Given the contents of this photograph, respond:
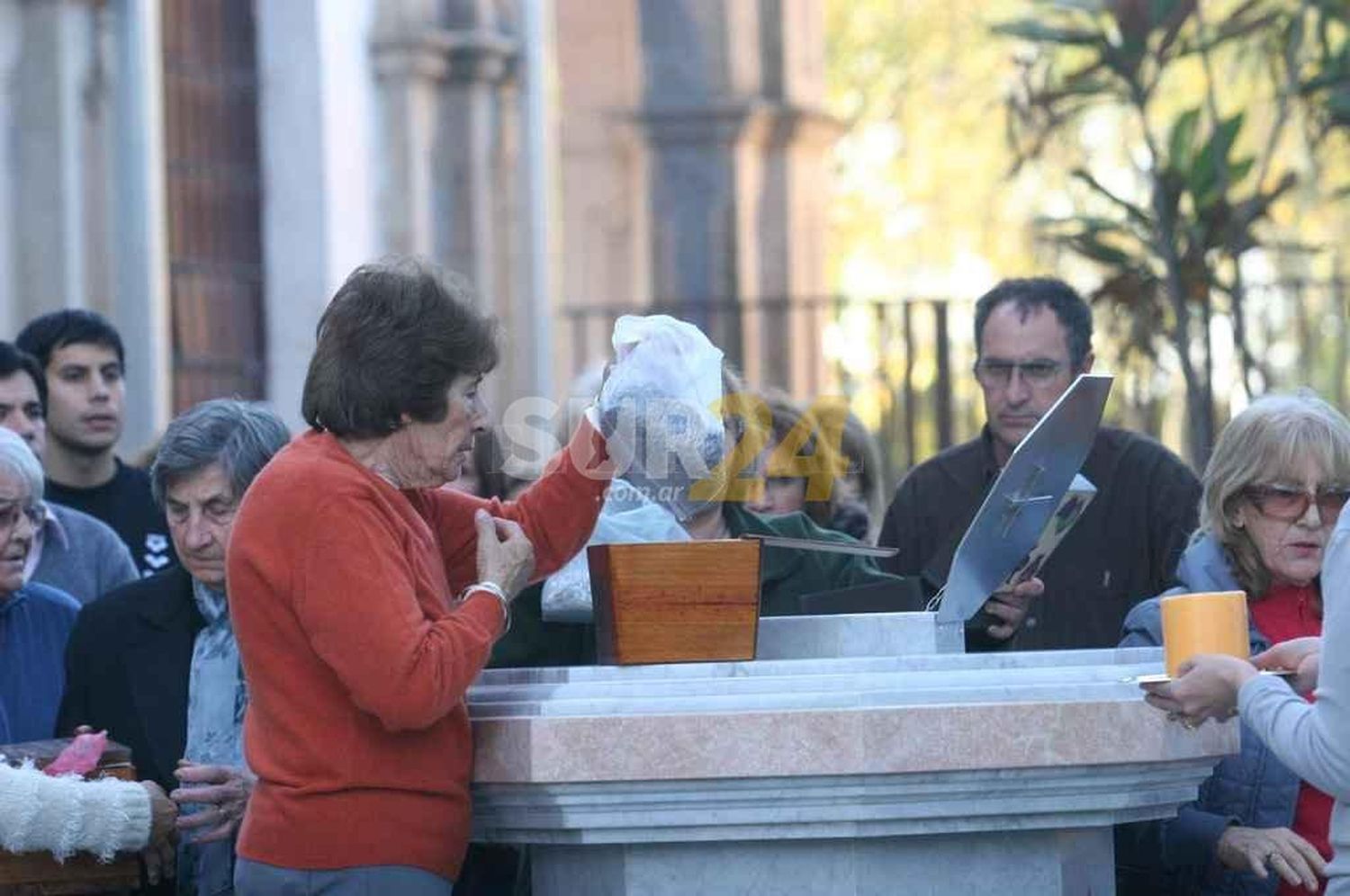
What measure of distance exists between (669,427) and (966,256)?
28700mm

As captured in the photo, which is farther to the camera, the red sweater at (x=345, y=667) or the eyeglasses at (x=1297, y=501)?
the eyeglasses at (x=1297, y=501)

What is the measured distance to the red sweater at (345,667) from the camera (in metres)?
3.89

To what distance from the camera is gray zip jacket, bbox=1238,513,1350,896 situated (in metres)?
3.88

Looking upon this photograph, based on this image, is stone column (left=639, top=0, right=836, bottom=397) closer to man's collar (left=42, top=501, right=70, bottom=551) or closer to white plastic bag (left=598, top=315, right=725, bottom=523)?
man's collar (left=42, top=501, right=70, bottom=551)

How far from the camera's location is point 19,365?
7.04 meters

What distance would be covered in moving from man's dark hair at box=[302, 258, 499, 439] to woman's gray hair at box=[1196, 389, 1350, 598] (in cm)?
146

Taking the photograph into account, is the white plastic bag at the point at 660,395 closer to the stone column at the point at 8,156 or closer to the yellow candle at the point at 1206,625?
the yellow candle at the point at 1206,625

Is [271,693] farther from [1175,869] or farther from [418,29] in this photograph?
[418,29]

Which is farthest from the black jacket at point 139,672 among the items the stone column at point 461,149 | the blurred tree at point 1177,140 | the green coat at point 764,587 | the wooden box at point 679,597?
the stone column at point 461,149

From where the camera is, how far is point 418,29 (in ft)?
43.8

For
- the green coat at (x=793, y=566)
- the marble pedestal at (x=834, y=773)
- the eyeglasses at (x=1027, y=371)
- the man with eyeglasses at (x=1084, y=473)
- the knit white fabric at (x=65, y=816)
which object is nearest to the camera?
the marble pedestal at (x=834, y=773)

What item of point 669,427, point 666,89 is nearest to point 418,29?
point 666,89

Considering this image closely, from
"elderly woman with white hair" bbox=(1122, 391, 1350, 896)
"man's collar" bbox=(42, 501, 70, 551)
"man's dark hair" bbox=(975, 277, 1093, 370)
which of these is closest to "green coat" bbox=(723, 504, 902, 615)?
"elderly woman with white hair" bbox=(1122, 391, 1350, 896)

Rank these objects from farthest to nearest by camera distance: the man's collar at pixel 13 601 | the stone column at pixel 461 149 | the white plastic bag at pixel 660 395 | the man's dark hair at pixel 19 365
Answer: the stone column at pixel 461 149 → the man's dark hair at pixel 19 365 → the man's collar at pixel 13 601 → the white plastic bag at pixel 660 395
